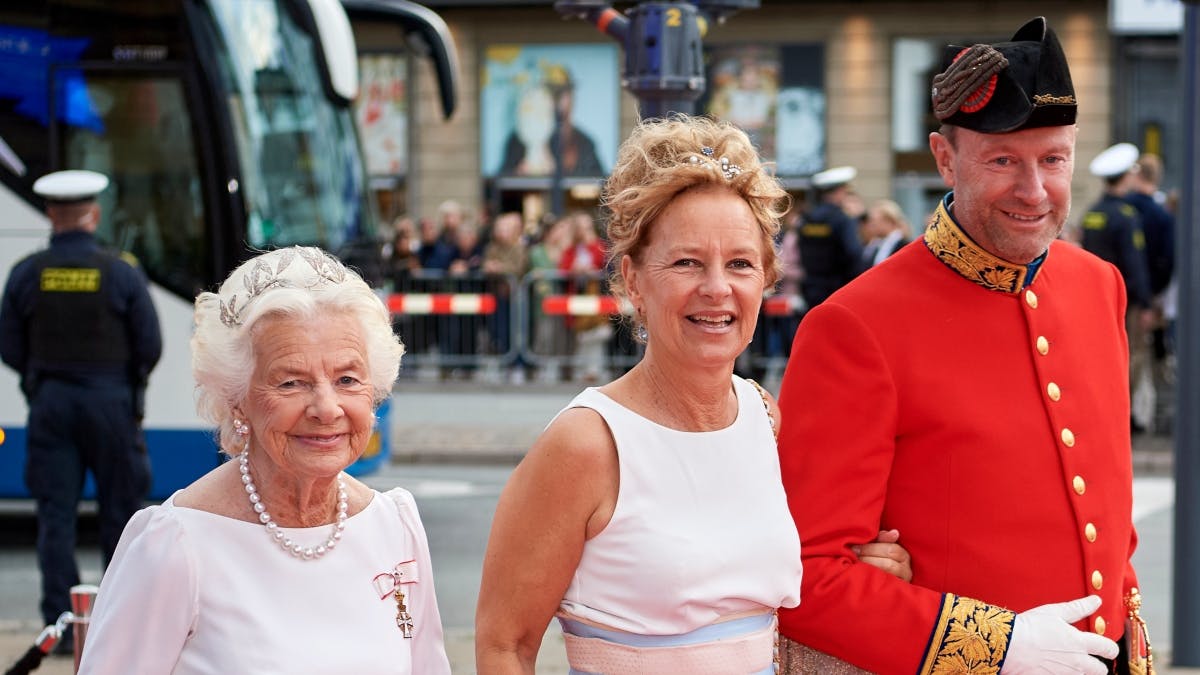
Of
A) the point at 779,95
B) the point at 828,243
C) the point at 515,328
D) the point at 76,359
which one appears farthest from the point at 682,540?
the point at 779,95

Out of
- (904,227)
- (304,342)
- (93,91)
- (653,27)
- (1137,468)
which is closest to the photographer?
(304,342)

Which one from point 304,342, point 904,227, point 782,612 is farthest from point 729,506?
point 904,227

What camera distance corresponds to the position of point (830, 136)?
88.8ft

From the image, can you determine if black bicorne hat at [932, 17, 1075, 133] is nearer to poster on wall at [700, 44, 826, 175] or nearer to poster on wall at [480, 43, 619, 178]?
poster on wall at [700, 44, 826, 175]

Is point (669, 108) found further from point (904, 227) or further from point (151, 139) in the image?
point (904, 227)

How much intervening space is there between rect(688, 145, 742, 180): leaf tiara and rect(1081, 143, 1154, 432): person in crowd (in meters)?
11.2

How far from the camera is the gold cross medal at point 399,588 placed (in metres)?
2.87

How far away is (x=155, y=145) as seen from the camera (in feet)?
31.7

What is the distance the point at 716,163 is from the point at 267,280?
2.48 feet

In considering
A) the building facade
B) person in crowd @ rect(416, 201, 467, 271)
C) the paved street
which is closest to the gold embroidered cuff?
the paved street

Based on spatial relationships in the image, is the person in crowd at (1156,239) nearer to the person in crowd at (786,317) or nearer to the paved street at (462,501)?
the paved street at (462,501)

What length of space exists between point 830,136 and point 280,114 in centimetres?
1800

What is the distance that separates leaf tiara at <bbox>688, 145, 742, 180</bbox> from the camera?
2.84 metres

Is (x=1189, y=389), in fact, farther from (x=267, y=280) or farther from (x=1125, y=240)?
(x=1125, y=240)
